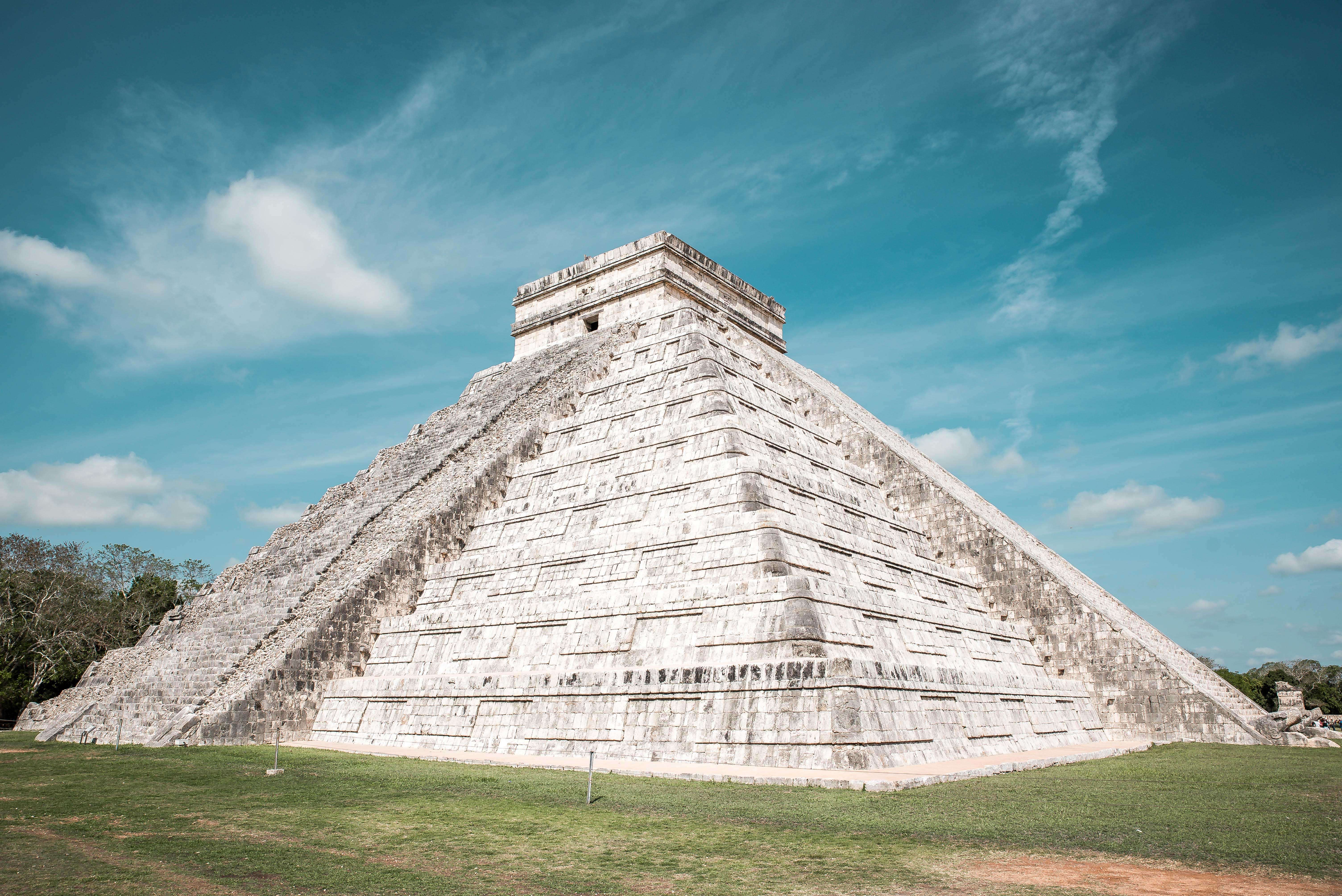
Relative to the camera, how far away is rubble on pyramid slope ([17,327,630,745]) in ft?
43.8

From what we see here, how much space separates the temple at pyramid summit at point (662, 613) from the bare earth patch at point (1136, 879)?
379cm

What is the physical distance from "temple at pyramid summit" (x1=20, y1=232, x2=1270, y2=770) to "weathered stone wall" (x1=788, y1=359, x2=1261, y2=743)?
0.15 ft

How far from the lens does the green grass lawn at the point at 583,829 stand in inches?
204

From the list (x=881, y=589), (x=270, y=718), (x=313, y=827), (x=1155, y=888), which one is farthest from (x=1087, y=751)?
(x=270, y=718)

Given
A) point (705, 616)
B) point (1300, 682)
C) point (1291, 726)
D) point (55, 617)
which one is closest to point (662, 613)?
point (705, 616)

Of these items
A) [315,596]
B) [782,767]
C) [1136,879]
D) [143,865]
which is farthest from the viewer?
[315,596]

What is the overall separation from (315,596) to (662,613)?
7055mm

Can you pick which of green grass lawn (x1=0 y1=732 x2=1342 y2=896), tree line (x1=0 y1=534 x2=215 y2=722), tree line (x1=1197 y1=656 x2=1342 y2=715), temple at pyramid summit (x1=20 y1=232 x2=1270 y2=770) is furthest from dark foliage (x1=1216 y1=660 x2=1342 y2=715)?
tree line (x1=0 y1=534 x2=215 y2=722)

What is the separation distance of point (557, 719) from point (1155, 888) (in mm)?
7982

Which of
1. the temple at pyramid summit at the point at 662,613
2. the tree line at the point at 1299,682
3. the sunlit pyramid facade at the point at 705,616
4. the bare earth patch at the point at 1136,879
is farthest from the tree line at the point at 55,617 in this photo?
the tree line at the point at 1299,682

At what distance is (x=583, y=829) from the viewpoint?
653cm

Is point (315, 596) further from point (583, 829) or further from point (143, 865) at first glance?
point (583, 829)

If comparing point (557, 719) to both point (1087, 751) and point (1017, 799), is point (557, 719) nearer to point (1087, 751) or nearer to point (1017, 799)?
point (1017, 799)

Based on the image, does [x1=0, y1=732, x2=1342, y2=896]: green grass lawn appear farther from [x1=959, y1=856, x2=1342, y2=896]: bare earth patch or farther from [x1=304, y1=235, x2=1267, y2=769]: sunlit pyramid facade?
[x1=304, y1=235, x2=1267, y2=769]: sunlit pyramid facade
